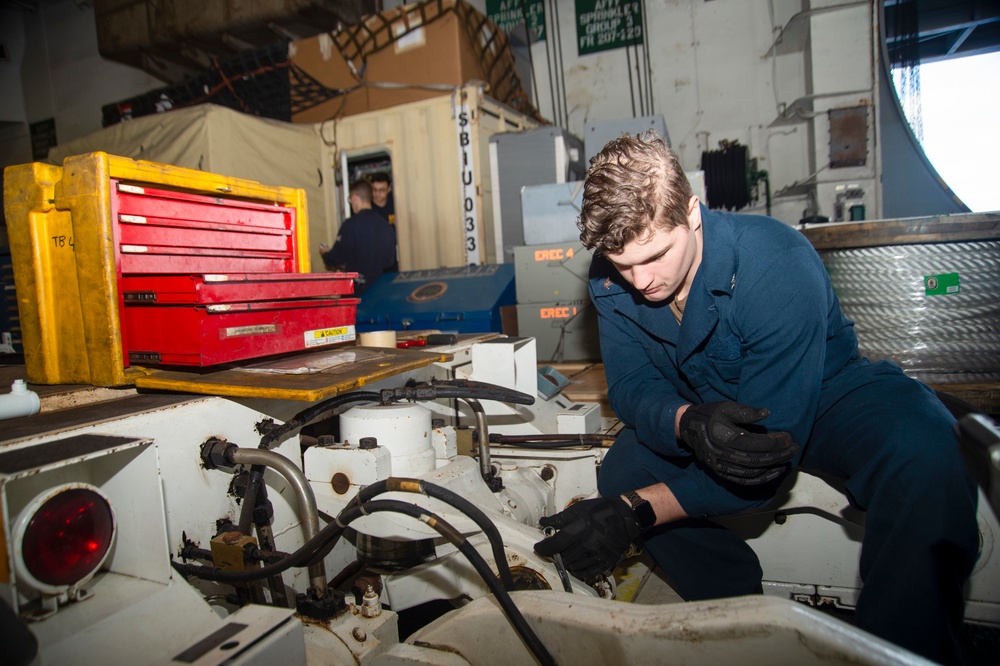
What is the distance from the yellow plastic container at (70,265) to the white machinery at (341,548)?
0.20 meters

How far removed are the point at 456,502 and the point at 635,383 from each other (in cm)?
78

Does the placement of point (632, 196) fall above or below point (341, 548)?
above

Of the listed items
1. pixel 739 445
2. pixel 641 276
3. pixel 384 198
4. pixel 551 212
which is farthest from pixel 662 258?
pixel 384 198

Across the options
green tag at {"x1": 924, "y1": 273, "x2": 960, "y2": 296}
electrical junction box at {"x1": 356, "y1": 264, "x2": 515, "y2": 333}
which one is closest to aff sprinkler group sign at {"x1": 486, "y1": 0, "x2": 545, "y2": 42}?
electrical junction box at {"x1": 356, "y1": 264, "x2": 515, "y2": 333}

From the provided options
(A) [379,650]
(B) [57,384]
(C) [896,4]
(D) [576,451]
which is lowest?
(A) [379,650]

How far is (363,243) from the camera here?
423 cm

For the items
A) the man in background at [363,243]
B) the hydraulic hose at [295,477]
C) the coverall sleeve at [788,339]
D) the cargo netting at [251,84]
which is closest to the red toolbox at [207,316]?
the hydraulic hose at [295,477]

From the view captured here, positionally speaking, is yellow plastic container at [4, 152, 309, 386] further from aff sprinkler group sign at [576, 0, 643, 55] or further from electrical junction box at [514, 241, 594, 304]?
aff sprinkler group sign at [576, 0, 643, 55]

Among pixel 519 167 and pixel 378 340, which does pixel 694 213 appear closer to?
pixel 378 340

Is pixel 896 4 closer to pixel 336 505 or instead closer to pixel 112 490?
pixel 336 505

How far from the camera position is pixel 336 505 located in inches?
54.8

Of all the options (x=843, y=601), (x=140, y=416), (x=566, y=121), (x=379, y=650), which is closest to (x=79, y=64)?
(x=566, y=121)

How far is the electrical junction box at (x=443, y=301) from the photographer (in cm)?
334

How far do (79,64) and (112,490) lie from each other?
8.06 m
